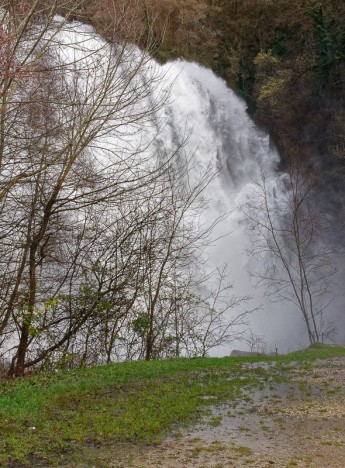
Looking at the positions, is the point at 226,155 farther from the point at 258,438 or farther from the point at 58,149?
the point at 258,438

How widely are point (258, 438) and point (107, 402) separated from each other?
232 cm

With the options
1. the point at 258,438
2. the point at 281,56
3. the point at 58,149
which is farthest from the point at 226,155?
the point at 258,438

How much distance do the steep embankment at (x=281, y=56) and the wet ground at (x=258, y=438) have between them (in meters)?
17.0

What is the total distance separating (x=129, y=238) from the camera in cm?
1215

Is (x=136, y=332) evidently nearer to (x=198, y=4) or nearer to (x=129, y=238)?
(x=129, y=238)

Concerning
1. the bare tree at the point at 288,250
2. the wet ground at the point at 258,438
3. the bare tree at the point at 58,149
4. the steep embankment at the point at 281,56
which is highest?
the steep embankment at the point at 281,56

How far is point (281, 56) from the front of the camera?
3216 cm

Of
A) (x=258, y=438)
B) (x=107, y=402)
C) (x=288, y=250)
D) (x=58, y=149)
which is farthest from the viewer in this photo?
(x=288, y=250)

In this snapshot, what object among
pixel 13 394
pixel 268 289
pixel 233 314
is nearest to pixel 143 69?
pixel 13 394

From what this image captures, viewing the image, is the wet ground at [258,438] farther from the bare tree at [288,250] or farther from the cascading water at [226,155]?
the bare tree at [288,250]

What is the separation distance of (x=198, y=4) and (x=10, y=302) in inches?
1157

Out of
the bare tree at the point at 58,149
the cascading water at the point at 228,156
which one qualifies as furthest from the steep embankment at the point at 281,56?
the bare tree at the point at 58,149

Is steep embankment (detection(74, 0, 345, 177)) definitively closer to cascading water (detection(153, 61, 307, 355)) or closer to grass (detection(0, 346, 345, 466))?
→ cascading water (detection(153, 61, 307, 355))

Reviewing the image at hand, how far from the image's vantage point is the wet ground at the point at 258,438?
5402mm
